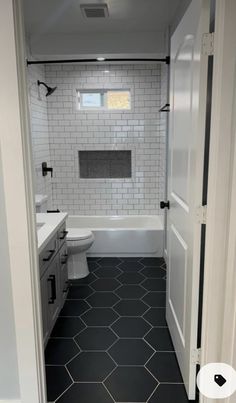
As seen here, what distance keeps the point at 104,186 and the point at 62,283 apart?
2161mm

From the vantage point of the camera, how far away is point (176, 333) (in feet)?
6.98

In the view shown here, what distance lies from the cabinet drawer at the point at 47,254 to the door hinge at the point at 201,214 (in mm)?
1036

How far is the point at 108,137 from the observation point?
451 centimetres

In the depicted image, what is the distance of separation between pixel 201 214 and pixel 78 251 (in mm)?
1982

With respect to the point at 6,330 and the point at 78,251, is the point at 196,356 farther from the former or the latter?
the point at 78,251

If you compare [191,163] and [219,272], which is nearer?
[219,272]

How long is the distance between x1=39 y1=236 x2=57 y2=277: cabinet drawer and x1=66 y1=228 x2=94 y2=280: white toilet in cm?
80

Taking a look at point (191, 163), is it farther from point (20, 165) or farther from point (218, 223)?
point (20, 165)

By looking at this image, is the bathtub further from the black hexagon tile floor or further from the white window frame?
the white window frame

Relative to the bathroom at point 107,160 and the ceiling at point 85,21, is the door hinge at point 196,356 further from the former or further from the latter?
the ceiling at point 85,21

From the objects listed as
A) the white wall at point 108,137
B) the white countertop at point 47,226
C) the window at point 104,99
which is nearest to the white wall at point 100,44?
the white wall at point 108,137

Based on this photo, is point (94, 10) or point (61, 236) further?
point (94, 10)

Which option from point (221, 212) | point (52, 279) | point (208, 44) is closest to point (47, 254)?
point (52, 279)

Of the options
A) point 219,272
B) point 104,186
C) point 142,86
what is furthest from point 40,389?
point 142,86
